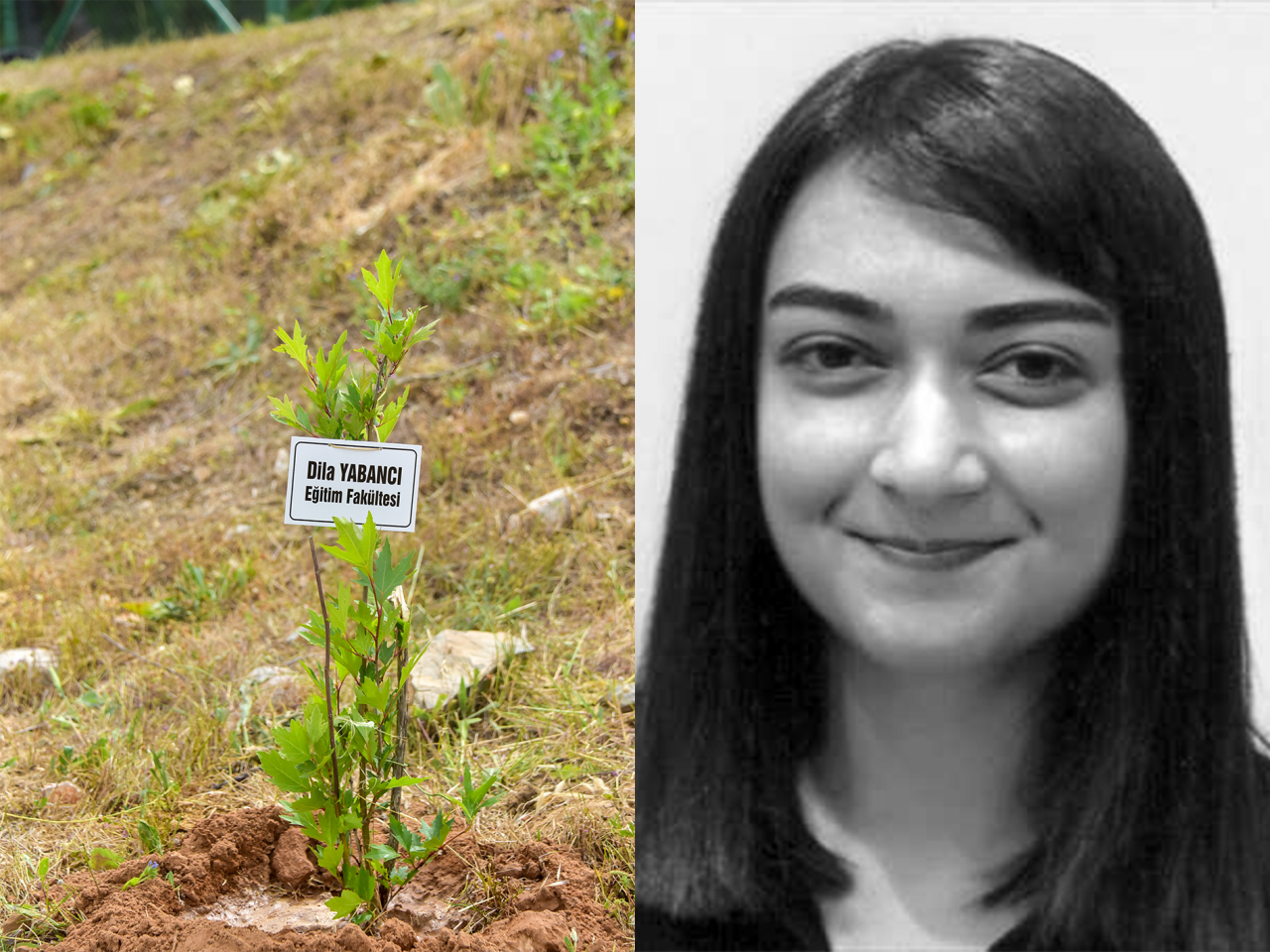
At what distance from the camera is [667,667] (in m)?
1.77

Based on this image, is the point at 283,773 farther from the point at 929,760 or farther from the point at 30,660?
the point at 30,660

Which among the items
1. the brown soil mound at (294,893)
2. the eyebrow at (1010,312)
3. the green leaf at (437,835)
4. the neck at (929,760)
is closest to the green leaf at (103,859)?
the brown soil mound at (294,893)

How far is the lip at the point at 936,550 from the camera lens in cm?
166

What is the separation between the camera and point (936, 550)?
65.6 inches

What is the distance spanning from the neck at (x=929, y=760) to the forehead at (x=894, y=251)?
18.6 inches

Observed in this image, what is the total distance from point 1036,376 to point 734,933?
82 cm

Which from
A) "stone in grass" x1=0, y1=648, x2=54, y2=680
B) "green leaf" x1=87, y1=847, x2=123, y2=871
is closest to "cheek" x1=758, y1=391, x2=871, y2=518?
"green leaf" x1=87, y1=847, x2=123, y2=871

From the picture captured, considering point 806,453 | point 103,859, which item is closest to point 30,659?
point 103,859

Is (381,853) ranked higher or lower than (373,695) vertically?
lower

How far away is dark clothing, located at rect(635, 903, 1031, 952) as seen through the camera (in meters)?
1.73

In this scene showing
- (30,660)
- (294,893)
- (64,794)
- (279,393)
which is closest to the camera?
(294,893)

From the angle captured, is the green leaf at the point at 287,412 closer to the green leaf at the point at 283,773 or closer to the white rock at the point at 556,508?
the green leaf at the point at 283,773

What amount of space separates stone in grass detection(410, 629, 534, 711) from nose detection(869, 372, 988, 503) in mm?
1391

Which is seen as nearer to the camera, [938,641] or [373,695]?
[938,641]
